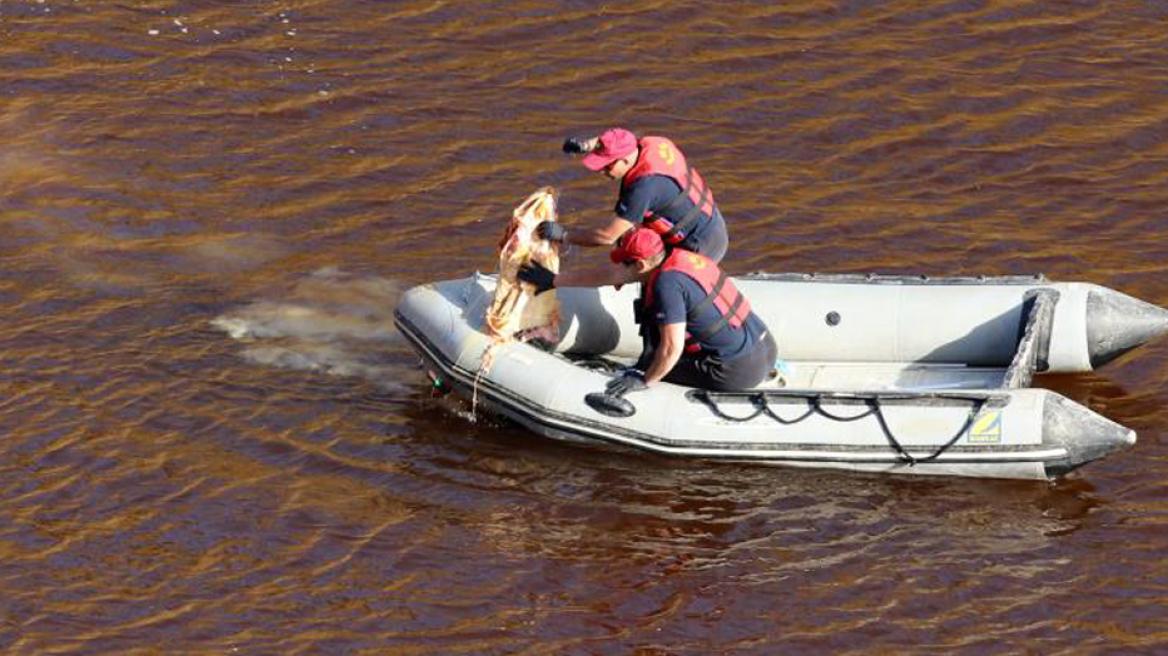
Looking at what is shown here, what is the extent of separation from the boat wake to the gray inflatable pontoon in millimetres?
548

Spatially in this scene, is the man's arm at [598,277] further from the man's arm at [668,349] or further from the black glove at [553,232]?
the man's arm at [668,349]

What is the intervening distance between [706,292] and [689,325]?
0.20 metres

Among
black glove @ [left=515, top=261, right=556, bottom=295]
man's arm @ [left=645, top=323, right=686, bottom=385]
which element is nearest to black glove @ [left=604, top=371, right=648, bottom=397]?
man's arm @ [left=645, top=323, right=686, bottom=385]

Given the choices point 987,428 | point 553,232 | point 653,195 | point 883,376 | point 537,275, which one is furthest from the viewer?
point 883,376

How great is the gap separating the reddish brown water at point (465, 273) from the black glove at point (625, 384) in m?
0.40

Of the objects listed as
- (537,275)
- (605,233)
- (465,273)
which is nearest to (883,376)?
(605,233)

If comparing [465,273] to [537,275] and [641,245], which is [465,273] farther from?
[641,245]

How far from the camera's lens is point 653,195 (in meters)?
10.6

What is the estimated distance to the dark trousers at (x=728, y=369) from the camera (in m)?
10.6

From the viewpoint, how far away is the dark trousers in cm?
1060

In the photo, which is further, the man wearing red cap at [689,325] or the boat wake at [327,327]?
the boat wake at [327,327]

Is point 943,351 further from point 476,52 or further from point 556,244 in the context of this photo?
point 476,52

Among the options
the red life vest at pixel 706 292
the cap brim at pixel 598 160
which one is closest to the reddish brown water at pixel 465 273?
the red life vest at pixel 706 292

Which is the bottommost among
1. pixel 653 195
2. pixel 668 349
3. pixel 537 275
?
pixel 668 349
